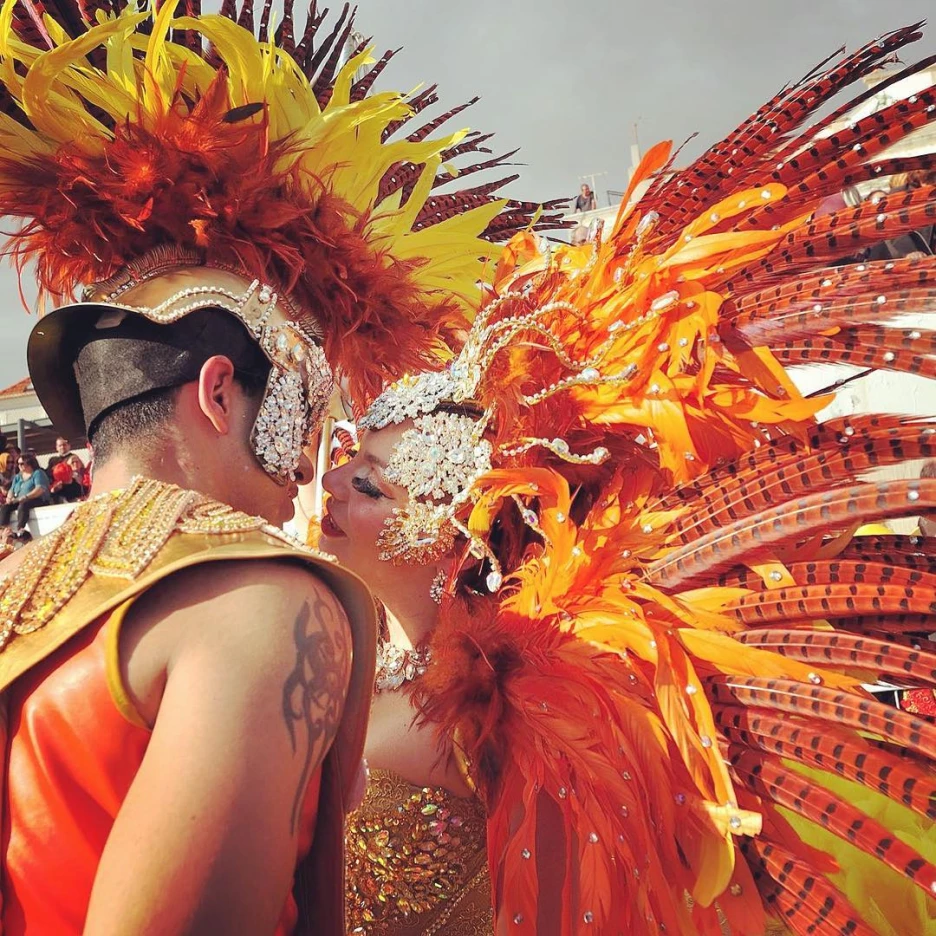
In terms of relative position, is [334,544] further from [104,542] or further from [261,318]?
[104,542]

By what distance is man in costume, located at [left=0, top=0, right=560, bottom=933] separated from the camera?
1.07 metres

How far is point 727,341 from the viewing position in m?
2.14

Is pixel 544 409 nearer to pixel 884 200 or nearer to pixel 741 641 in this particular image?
pixel 741 641

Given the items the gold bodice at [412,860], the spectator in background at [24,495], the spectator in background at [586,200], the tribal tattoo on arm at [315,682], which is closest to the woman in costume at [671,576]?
the gold bodice at [412,860]

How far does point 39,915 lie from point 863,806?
7.49ft

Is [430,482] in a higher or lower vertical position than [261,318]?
lower

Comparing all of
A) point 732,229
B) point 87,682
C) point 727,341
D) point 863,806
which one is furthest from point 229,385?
point 863,806

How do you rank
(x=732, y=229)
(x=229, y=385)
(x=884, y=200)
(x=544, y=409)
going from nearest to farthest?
(x=229, y=385) → (x=884, y=200) → (x=732, y=229) → (x=544, y=409)

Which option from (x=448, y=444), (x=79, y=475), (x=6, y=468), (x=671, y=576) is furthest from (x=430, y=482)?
(x=6, y=468)

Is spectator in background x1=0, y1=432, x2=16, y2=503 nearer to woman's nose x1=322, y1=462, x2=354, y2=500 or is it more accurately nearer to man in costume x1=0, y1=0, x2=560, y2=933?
woman's nose x1=322, y1=462, x2=354, y2=500

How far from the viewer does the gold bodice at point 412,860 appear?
2416 millimetres

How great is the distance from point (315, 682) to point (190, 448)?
0.49m

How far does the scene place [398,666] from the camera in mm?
2680

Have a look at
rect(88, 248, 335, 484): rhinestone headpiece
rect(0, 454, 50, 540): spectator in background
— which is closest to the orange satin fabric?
rect(88, 248, 335, 484): rhinestone headpiece
